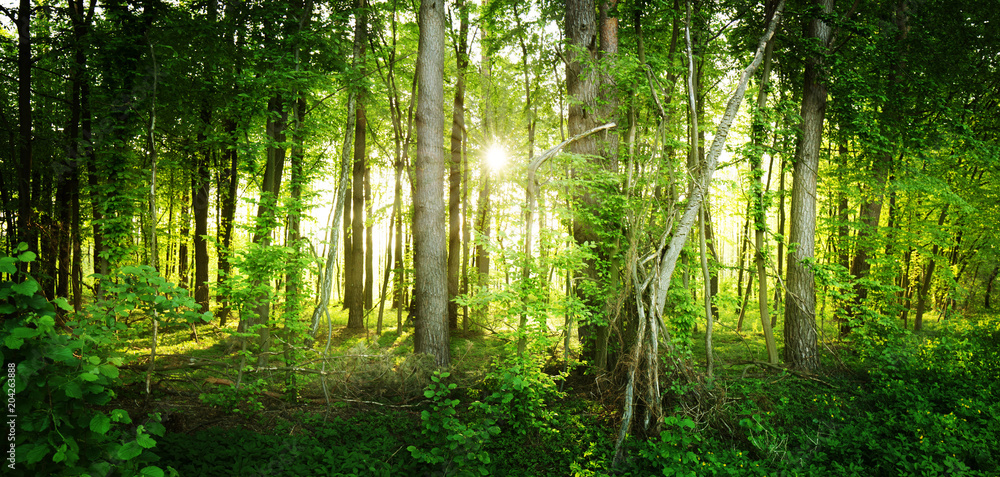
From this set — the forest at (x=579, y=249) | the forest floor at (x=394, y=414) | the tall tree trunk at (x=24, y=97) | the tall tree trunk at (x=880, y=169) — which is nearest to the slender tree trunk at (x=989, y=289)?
the forest at (x=579, y=249)

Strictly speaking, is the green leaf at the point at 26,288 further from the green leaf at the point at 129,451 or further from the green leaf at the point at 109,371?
the green leaf at the point at 129,451

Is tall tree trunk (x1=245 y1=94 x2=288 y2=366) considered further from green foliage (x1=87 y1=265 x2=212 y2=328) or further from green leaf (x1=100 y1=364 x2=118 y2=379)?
green leaf (x1=100 y1=364 x2=118 y2=379)

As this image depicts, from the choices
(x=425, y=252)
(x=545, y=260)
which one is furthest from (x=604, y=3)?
(x=425, y=252)

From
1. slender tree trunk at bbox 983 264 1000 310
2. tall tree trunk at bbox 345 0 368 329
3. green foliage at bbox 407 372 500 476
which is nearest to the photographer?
green foliage at bbox 407 372 500 476

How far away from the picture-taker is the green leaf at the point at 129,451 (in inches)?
80.5

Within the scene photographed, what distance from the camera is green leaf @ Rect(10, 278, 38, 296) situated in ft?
5.95

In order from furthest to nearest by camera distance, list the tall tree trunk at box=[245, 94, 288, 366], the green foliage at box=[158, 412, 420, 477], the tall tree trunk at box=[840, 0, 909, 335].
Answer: the tall tree trunk at box=[840, 0, 909, 335] < the tall tree trunk at box=[245, 94, 288, 366] < the green foliage at box=[158, 412, 420, 477]

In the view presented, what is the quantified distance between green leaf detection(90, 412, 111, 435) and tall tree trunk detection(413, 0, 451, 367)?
538 centimetres

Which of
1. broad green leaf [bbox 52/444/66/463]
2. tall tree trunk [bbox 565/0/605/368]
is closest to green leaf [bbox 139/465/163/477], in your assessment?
broad green leaf [bbox 52/444/66/463]

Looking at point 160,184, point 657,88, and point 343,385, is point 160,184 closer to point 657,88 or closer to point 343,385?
point 343,385

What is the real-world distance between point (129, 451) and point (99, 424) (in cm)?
24

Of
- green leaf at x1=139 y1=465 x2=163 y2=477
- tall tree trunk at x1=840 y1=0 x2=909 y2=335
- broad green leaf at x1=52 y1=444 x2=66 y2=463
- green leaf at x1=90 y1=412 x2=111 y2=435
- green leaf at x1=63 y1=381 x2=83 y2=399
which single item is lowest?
green leaf at x1=139 y1=465 x2=163 y2=477

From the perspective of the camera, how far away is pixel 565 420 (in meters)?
5.81

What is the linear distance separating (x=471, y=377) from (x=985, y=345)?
858cm
